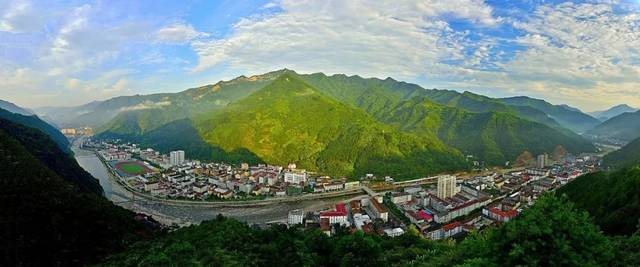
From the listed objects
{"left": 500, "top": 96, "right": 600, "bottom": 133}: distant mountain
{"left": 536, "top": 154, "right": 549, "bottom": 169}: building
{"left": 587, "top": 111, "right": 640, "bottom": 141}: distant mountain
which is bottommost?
{"left": 536, "top": 154, "right": 549, "bottom": 169}: building

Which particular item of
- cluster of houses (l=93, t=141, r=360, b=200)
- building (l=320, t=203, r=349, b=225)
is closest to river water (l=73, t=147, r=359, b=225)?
cluster of houses (l=93, t=141, r=360, b=200)

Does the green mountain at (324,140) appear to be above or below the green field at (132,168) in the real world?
above

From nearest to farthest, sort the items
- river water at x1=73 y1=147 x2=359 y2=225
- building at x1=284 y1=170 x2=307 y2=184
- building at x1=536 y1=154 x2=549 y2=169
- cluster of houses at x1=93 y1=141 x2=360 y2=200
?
river water at x1=73 y1=147 x2=359 y2=225, cluster of houses at x1=93 y1=141 x2=360 y2=200, building at x1=284 y1=170 x2=307 y2=184, building at x1=536 y1=154 x2=549 y2=169


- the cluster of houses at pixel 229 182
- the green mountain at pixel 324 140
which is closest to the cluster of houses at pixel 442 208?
the cluster of houses at pixel 229 182

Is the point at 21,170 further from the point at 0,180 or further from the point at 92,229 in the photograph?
the point at 92,229

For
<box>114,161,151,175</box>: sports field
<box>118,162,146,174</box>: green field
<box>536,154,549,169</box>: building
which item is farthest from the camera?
<box>536,154,549,169</box>: building

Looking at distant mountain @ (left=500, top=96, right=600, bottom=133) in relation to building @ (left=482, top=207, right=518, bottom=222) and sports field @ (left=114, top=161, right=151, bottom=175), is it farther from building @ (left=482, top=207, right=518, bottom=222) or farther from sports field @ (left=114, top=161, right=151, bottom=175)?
sports field @ (left=114, top=161, right=151, bottom=175)

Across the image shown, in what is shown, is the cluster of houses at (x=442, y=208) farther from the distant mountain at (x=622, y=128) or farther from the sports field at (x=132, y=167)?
the distant mountain at (x=622, y=128)
